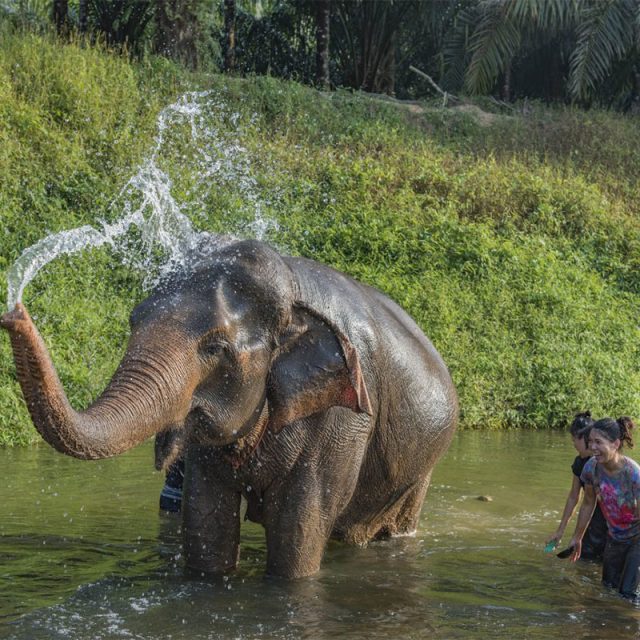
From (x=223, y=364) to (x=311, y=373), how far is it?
1.43 feet

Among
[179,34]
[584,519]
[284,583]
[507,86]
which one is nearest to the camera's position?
[284,583]

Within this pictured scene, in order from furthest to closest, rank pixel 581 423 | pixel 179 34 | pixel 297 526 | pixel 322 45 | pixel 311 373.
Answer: pixel 322 45 → pixel 179 34 → pixel 581 423 → pixel 297 526 → pixel 311 373

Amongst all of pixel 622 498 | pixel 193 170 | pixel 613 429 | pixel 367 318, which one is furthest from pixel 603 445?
pixel 193 170

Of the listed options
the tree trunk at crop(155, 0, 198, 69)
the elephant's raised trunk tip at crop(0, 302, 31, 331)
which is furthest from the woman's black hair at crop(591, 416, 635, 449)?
the tree trunk at crop(155, 0, 198, 69)

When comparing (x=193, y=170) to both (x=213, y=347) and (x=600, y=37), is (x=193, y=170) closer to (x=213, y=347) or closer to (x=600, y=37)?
(x=600, y=37)

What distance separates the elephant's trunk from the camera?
11.1ft

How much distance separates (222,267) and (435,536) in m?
2.87

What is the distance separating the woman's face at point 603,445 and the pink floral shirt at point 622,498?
0.37 feet

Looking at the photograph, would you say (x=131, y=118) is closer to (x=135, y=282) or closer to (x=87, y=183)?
(x=87, y=183)

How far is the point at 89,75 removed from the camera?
54.7 feet

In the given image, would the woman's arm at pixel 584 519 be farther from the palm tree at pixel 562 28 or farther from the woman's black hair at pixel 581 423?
the palm tree at pixel 562 28

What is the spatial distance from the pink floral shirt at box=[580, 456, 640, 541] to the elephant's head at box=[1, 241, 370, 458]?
5.08 ft

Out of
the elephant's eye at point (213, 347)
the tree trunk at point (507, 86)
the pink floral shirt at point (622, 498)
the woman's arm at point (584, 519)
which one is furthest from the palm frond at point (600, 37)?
the elephant's eye at point (213, 347)

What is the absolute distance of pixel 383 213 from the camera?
1589 cm
